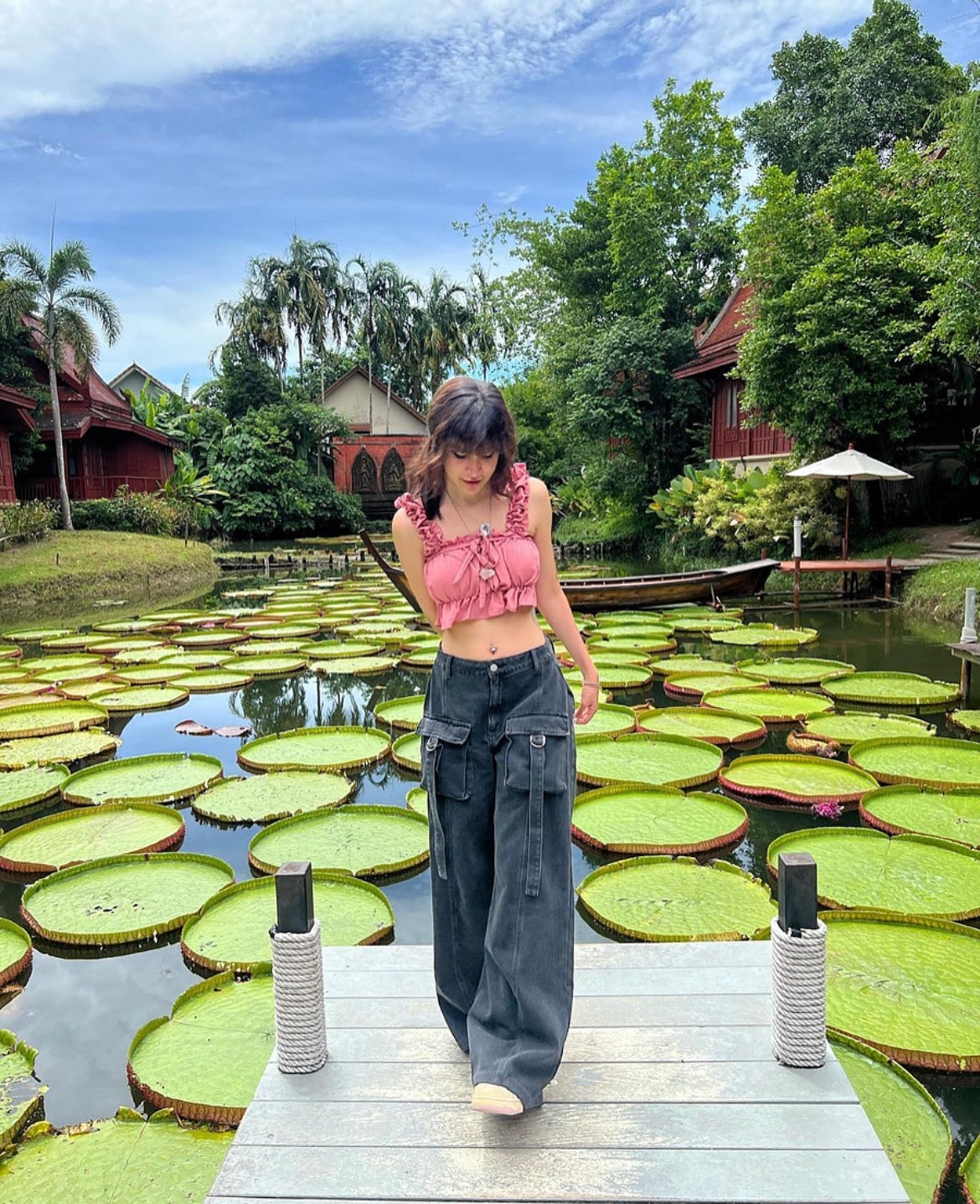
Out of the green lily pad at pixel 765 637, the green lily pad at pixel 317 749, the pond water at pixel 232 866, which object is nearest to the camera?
the pond water at pixel 232 866

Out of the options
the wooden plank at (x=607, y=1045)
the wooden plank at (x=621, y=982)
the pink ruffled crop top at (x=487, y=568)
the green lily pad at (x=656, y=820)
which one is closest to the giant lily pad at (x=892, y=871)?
the green lily pad at (x=656, y=820)

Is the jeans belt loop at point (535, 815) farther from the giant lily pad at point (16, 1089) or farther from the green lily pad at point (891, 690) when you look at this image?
the green lily pad at point (891, 690)

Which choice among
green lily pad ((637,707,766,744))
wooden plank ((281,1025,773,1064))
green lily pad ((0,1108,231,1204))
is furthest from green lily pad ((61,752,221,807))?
wooden plank ((281,1025,773,1064))

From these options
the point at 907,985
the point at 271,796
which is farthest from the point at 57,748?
the point at 907,985

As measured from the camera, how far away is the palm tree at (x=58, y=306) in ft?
53.8

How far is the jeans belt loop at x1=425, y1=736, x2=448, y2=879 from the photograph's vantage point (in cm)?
173

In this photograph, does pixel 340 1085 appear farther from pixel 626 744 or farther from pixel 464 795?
pixel 626 744

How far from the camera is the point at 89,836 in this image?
13.6 ft

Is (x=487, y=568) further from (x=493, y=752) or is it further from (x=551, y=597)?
(x=493, y=752)

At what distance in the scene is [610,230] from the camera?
1950 centimetres

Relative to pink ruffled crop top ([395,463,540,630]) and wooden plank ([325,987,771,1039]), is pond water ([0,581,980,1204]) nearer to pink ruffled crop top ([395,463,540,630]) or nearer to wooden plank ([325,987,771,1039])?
wooden plank ([325,987,771,1039])

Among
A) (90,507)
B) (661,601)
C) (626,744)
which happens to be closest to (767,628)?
(661,601)

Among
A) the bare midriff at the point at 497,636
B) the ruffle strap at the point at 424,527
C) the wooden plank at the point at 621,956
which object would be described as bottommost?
the wooden plank at the point at 621,956

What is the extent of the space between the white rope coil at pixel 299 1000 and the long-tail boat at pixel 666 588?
8541 mm
